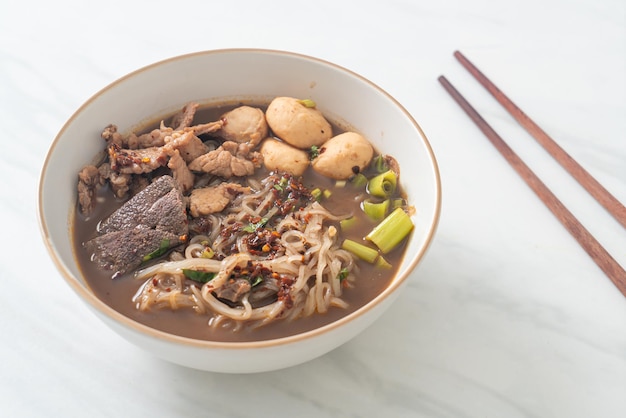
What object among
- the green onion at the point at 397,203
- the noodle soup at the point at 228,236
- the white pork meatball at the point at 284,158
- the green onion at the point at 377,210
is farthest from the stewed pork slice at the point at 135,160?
the green onion at the point at 397,203

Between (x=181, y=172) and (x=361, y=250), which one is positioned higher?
(x=181, y=172)

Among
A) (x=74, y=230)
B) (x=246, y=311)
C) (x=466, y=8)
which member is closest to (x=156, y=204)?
(x=74, y=230)

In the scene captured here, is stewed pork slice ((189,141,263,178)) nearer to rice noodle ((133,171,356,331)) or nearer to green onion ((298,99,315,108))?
rice noodle ((133,171,356,331))

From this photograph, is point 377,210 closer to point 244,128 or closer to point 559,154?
point 244,128

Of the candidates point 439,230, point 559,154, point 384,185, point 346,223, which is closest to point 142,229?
point 346,223

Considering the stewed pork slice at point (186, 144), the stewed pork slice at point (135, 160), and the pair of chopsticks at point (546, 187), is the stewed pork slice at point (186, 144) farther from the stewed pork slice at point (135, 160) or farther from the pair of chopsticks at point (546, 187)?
the pair of chopsticks at point (546, 187)

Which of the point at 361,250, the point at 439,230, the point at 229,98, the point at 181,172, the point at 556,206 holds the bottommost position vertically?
the point at 439,230

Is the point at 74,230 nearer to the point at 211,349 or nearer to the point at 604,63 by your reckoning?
the point at 211,349

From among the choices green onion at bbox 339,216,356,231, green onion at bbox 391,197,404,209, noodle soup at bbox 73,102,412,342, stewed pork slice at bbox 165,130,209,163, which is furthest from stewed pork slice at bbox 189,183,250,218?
green onion at bbox 391,197,404,209
